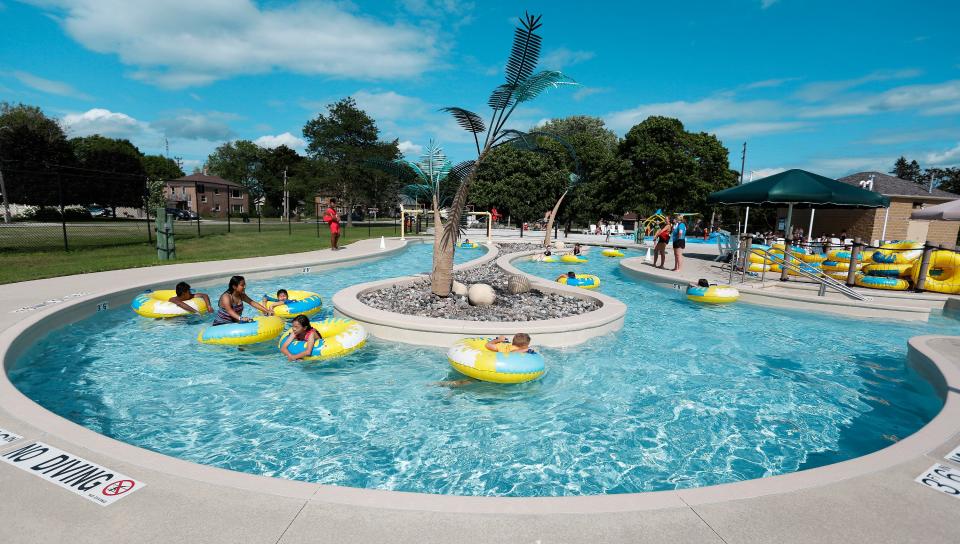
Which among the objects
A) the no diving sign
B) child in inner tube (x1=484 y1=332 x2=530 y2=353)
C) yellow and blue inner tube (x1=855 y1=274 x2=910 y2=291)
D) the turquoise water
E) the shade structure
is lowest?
the turquoise water

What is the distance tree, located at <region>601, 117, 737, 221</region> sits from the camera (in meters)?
40.4

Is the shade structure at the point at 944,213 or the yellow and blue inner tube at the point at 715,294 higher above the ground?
the shade structure at the point at 944,213

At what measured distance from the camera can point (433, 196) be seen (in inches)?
419

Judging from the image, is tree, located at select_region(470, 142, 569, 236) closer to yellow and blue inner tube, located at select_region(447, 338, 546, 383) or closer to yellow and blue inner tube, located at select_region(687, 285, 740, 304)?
yellow and blue inner tube, located at select_region(687, 285, 740, 304)

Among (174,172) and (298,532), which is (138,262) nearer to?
(298,532)

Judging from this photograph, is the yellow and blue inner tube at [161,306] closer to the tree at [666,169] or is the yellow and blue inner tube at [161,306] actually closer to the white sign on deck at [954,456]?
the white sign on deck at [954,456]

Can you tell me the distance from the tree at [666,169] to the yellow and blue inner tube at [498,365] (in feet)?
126

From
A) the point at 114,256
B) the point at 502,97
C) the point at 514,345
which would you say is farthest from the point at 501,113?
the point at 114,256

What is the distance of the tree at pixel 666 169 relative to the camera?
133 ft

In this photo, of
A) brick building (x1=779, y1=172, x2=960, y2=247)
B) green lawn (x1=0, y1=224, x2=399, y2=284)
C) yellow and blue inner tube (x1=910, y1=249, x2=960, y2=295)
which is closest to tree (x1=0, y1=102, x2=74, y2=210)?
green lawn (x1=0, y1=224, x2=399, y2=284)

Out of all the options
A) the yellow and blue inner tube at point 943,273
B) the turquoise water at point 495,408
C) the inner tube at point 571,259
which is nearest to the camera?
the turquoise water at point 495,408

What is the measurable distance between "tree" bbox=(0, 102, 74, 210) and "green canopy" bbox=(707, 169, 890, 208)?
49160 mm

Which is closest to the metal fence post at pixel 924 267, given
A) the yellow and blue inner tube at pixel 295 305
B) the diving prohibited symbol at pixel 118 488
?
the yellow and blue inner tube at pixel 295 305

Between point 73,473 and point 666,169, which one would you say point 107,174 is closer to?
point 73,473
